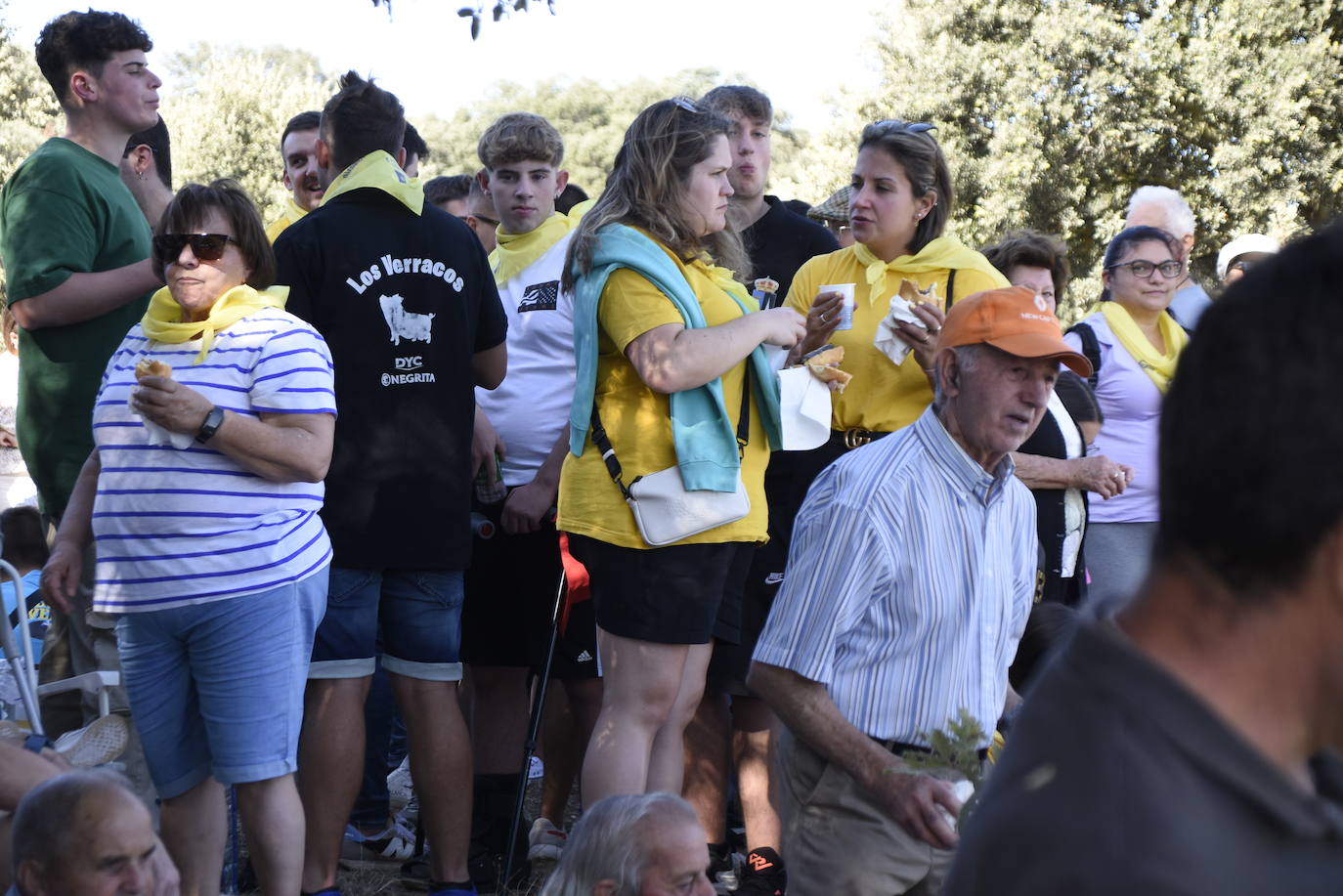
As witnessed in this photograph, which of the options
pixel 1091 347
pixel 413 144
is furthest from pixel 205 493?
pixel 1091 347

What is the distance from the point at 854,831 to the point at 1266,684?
202cm

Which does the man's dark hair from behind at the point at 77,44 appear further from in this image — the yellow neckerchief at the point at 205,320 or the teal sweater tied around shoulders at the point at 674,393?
the teal sweater tied around shoulders at the point at 674,393

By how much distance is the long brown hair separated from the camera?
163 inches

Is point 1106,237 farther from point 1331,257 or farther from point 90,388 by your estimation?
point 1331,257

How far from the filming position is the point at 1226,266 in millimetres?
7297

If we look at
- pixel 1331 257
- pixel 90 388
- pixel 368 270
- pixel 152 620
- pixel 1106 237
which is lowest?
pixel 1106 237

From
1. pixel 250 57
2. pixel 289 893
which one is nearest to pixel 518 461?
pixel 289 893

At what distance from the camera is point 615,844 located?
314 cm

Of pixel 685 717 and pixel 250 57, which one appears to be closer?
pixel 685 717

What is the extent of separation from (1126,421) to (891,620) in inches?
118

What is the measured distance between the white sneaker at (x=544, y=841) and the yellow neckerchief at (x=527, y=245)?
2.04 metres

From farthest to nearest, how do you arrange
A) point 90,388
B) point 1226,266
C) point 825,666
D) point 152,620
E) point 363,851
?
point 1226,266 → point 363,851 → point 90,388 → point 152,620 → point 825,666

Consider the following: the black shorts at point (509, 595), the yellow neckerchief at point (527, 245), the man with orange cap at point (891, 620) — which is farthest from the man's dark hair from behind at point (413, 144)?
the man with orange cap at point (891, 620)

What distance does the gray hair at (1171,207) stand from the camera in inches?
254
